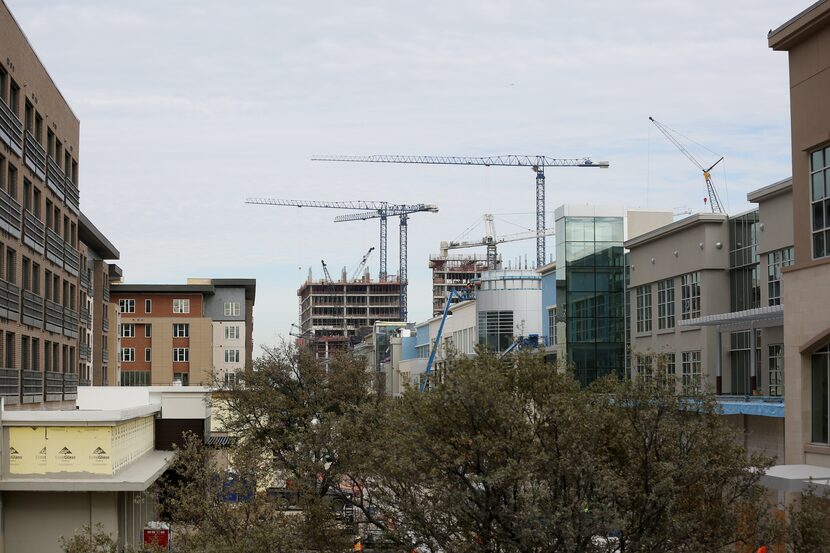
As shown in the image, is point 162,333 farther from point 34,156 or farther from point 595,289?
point 34,156

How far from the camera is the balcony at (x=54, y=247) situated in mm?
45938

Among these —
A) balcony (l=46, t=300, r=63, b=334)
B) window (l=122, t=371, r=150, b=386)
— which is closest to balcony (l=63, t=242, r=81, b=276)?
balcony (l=46, t=300, r=63, b=334)

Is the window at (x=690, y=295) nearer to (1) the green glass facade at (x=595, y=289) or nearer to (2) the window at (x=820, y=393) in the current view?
(1) the green glass facade at (x=595, y=289)

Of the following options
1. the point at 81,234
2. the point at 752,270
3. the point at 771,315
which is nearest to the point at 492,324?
the point at 81,234

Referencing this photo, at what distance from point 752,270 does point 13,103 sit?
107 ft

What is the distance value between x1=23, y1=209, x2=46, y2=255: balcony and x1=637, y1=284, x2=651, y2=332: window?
32072 mm

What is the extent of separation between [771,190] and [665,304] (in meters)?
14.3

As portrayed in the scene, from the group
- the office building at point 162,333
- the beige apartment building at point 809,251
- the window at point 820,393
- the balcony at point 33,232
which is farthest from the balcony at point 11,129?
the office building at point 162,333

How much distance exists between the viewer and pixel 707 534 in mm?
20266

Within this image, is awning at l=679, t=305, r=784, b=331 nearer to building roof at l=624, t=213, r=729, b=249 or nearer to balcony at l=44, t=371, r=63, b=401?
building roof at l=624, t=213, r=729, b=249

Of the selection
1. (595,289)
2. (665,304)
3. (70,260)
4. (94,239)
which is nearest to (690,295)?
(665,304)

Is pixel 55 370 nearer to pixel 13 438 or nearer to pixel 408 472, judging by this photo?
pixel 13 438

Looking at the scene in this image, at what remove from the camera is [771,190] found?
43.7 metres

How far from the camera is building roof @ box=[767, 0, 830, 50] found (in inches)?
1169
